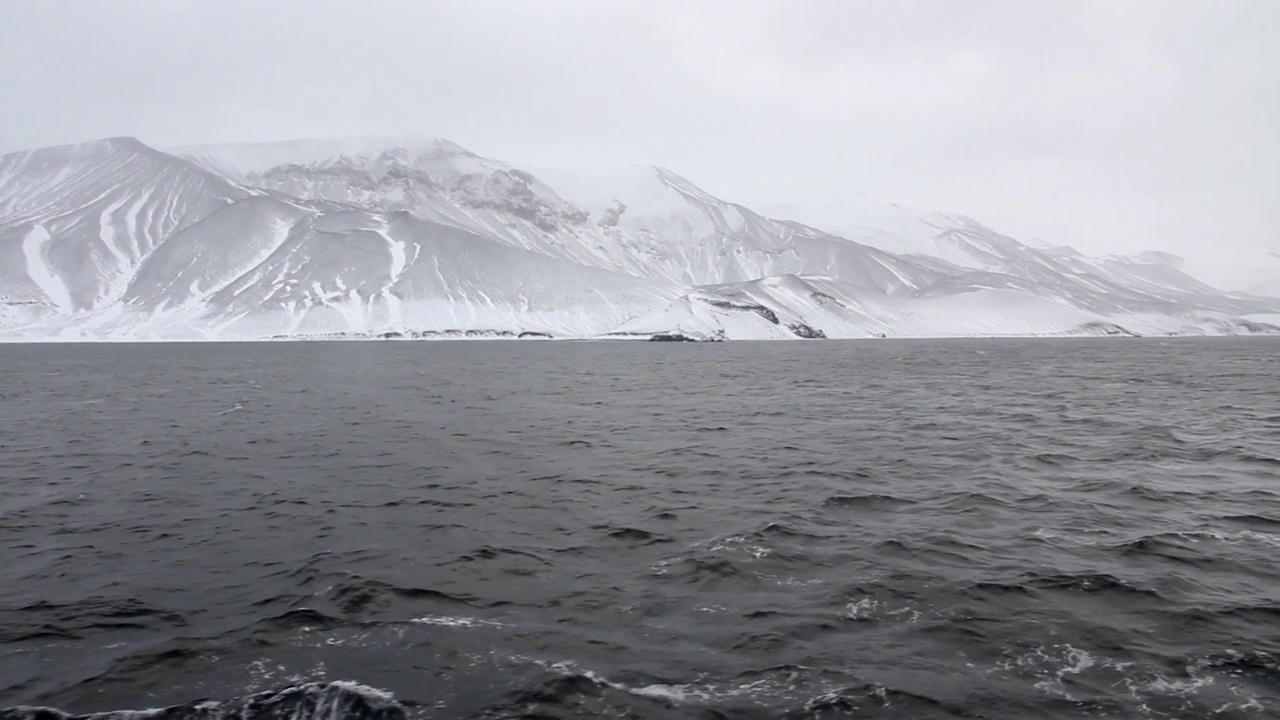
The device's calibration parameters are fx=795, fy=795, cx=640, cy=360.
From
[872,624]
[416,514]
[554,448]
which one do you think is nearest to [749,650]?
[872,624]

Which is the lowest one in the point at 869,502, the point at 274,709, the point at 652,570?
the point at 274,709

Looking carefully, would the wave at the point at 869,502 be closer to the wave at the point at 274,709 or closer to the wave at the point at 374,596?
the wave at the point at 374,596

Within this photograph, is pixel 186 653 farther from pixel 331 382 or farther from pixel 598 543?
pixel 331 382

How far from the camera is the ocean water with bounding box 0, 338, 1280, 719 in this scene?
13.0 meters

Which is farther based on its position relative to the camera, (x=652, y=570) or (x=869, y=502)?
(x=869, y=502)

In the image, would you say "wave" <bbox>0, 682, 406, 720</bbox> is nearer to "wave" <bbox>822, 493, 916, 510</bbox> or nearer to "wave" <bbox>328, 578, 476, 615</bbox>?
"wave" <bbox>328, 578, 476, 615</bbox>

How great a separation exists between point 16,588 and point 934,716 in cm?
1910

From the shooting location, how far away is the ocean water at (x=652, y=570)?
42.7 ft

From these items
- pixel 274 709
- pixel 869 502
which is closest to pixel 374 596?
pixel 274 709

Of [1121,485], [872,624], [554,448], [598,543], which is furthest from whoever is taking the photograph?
[554,448]

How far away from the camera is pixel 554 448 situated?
36.3 metres

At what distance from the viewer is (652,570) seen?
18.4m

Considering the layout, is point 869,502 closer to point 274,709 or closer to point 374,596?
point 374,596

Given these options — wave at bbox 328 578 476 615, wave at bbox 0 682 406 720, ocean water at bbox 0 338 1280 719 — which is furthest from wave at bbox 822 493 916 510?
wave at bbox 0 682 406 720
